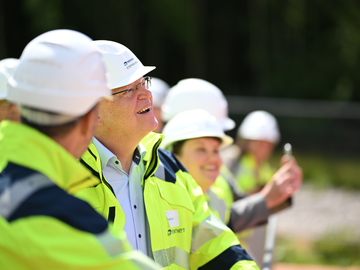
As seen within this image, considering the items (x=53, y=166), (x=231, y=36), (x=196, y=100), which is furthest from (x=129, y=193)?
(x=231, y=36)

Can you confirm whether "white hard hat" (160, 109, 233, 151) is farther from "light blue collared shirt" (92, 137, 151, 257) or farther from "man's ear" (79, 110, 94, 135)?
"man's ear" (79, 110, 94, 135)

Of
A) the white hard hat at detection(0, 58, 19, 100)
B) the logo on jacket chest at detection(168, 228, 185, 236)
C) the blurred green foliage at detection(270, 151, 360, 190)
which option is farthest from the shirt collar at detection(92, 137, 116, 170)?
the blurred green foliage at detection(270, 151, 360, 190)

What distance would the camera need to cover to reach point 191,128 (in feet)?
10.1

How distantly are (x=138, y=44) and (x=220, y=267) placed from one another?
18160 mm

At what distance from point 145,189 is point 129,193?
4.0 inches

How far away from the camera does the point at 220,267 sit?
2287 millimetres

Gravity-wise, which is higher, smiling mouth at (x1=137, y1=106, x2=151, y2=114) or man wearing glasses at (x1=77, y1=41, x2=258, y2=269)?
smiling mouth at (x1=137, y1=106, x2=151, y2=114)

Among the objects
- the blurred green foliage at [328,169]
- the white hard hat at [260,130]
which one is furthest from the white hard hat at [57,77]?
the blurred green foliage at [328,169]

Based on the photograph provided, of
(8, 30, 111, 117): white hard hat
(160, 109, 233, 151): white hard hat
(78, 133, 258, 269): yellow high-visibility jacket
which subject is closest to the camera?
(8, 30, 111, 117): white hard hat

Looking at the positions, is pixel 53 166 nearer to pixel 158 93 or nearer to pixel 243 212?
pixel 243 212

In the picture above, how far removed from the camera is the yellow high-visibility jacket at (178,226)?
2227 mm

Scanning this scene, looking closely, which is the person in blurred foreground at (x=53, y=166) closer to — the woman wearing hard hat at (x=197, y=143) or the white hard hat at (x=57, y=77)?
the white hard hat at (x=57, y=77)

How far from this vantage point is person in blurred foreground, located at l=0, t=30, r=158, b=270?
3.92 ft

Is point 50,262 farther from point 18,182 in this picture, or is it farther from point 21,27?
point 21,27
